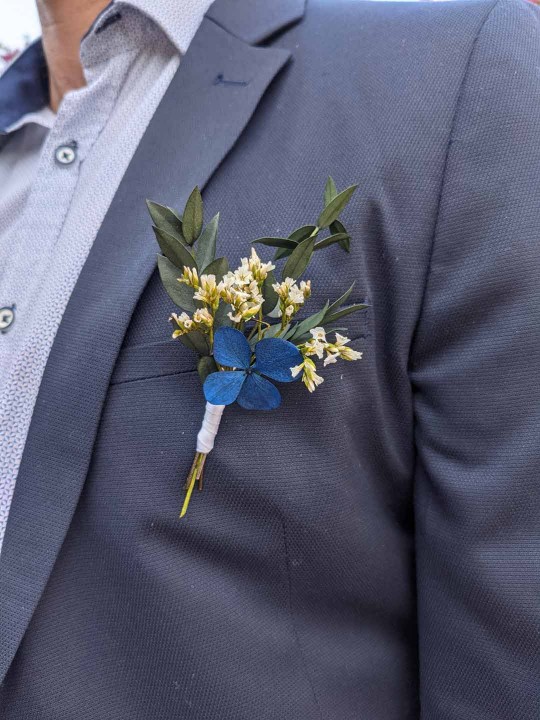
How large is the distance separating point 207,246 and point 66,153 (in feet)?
1.02

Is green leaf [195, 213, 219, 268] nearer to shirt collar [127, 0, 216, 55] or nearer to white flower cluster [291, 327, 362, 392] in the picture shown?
white flower cluster [291, 327, 362, 392]

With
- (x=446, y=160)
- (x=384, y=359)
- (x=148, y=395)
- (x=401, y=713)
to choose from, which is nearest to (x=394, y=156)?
(x=446, y=160)

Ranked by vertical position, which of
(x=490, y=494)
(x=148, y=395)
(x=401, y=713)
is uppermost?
(x=148, y=395)

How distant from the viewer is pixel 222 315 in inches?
21.5

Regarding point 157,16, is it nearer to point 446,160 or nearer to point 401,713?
point 446,160

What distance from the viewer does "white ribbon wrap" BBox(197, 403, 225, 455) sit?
569 mm

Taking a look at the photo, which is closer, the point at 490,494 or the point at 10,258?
the point at 490,494

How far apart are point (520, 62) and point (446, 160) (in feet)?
0.36

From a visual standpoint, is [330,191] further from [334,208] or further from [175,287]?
[175,287]

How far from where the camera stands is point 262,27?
2.34ft

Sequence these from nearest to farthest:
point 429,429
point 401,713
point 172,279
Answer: point 172,279 → point 429,429 → point 401,713

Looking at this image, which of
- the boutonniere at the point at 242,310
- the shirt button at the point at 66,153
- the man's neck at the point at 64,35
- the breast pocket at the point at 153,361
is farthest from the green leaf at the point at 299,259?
the man's neck at the point at 64,35

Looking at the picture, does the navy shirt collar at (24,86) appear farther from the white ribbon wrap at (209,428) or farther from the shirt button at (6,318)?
the white ribbon wrap at (209,428)

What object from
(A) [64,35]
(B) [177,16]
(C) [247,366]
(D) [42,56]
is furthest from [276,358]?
(D) [42,56]
